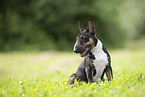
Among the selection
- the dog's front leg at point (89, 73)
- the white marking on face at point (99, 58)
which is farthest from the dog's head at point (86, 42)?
the dog's front leg at point (89, 73)

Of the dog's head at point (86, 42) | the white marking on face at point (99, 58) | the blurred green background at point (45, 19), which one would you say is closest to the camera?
the dog's head at point (86, 42)

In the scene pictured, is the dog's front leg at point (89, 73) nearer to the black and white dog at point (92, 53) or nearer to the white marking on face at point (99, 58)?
the black and white dog at point (92, 53)

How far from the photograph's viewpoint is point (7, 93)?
5129mm

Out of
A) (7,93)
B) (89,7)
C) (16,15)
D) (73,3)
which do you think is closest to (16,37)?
(16,15)

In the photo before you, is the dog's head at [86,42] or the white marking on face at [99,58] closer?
the dog's head at [86,42]

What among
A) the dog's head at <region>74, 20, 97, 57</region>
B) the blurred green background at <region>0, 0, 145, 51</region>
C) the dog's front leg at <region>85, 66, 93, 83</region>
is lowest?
the dog's front leg at <region>85, 66, 93, 83</region>

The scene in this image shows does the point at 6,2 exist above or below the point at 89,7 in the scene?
above

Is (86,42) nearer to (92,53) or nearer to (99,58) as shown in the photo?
(92,53)

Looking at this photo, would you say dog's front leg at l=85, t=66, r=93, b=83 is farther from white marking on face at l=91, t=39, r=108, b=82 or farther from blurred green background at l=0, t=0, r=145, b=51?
blurred green background at l=0, t=0, r=145, b=51

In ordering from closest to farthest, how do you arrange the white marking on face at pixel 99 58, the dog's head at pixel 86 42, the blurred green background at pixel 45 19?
the dog's head at pixel 86 42 < the white marking on face at pixel 99 58 < the blurred green background at pixel 45 19

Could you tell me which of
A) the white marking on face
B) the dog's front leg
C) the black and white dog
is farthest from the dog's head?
the dog's front leg

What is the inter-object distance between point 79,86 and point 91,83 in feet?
1.28

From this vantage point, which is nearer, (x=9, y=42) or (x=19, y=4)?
(x=9, y=42)

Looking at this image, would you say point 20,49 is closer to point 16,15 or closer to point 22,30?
point 22,30
